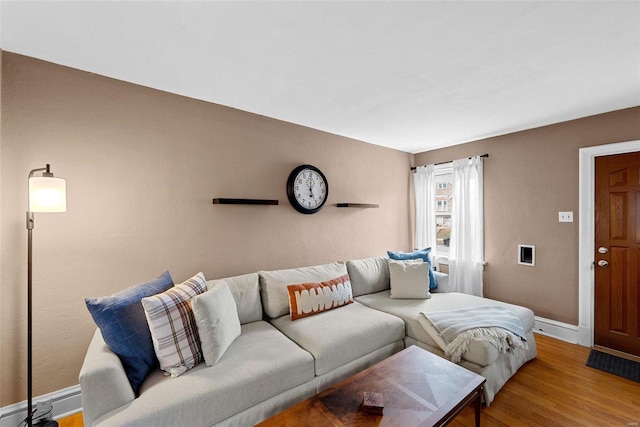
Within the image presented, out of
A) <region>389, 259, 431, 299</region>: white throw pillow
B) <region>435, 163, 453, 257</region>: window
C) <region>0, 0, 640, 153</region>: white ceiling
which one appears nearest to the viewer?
<region>0, 0, 640, 153</region>: white ceiling

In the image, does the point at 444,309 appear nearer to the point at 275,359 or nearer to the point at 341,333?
the point at 341,333

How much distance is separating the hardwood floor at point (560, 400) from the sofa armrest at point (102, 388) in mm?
918

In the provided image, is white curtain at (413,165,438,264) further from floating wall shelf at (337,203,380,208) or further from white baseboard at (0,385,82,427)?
white baseboard at (0,385,82,427)

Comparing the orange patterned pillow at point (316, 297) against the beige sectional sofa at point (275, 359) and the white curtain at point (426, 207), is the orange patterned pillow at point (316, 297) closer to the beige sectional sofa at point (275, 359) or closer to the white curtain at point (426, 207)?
the beige sectional sofa at point (275, 359)

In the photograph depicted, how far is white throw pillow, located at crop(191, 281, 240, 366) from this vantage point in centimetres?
170

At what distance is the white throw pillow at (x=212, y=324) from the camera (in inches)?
67.0

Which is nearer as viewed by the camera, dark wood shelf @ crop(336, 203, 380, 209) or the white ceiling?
the white ceiling

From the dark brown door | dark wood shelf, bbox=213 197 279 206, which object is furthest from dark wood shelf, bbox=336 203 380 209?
the dark brown door

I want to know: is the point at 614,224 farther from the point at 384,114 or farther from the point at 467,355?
the point at 384,114

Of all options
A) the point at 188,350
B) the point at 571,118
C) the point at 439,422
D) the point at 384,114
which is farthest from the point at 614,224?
the point at 188,350

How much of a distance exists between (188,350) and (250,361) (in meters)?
0.38

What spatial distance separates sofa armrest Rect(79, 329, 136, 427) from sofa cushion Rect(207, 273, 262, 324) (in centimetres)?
93

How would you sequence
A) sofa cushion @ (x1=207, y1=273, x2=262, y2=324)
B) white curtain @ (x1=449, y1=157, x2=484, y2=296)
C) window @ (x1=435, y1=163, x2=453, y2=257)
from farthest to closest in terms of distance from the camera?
window @ (x1=435, y1=163, x2=453, y2=257), white curtain @ (x1=449, y1=157, x2=484, y2=296), sofa cushion @ (x1=207, y1=273, x2=262, y2=324)

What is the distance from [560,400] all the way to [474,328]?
0.74m
